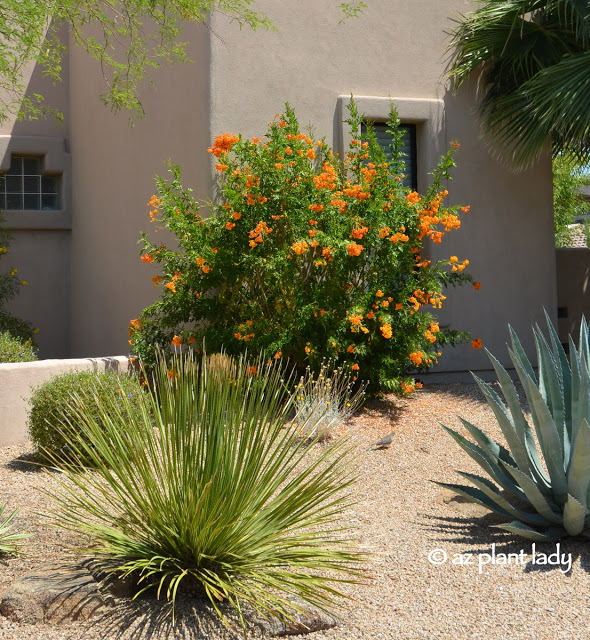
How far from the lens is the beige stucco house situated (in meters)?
8.76

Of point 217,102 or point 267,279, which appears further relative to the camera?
point 217,102

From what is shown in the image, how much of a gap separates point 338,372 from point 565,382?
8.52 feet

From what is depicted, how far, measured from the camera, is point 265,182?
24.8 feet

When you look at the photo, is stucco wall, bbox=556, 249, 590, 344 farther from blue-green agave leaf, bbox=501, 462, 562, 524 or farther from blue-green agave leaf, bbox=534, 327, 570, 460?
blue-green agave leaf, bbox=501, 462, 562, 524

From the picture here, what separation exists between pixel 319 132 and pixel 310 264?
1740 millimetres

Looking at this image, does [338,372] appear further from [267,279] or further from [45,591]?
[45,591]

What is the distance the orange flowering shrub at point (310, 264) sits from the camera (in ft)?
24.3

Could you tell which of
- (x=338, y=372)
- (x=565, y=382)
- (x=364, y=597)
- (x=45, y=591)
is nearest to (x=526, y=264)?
(x=338, y=372)

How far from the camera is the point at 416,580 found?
4.02 metres

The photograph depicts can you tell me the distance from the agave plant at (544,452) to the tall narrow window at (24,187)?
9414 mm

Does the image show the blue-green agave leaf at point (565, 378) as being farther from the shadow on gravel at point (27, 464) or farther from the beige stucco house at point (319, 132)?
the beige stucco house at point (319, 132)

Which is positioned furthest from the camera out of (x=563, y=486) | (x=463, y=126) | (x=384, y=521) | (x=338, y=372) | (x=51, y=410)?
(x=463, y=126)

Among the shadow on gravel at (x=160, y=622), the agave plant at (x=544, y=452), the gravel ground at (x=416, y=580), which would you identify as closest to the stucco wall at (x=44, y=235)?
the gravel ground at (x=416, y=580)

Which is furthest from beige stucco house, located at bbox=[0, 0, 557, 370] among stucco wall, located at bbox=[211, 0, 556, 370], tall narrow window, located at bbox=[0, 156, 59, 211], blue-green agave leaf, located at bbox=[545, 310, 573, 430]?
blue-green agave leaf, located at bbox=[545, 310, 573, 430]
